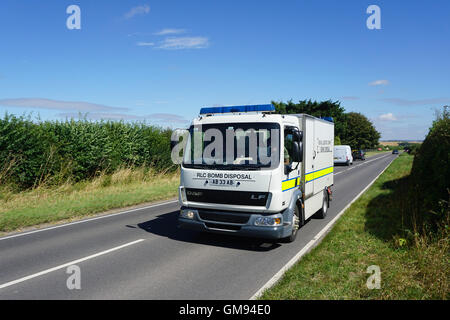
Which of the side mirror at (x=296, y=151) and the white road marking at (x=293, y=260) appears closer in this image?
the white road marking at (x=293, y=260)

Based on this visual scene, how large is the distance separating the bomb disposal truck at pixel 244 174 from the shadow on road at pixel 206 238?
0.52 m

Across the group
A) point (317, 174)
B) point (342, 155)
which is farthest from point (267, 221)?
point (342, 155)

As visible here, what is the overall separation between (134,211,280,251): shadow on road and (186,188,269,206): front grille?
1051 millimetres

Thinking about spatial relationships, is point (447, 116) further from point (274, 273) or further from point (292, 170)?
point (274, 273)

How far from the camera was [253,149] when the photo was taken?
269 inches

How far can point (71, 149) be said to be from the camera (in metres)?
15.9

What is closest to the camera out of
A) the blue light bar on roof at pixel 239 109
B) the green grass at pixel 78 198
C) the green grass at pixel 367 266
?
the green grass at pixel 367 266

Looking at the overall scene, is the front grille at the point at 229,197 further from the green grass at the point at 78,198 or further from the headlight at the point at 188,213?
the green grass at the point at 78,198

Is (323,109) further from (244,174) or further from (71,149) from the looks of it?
(244,174)

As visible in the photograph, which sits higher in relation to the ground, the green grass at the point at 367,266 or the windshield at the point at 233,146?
the windshield at the point at 233,146

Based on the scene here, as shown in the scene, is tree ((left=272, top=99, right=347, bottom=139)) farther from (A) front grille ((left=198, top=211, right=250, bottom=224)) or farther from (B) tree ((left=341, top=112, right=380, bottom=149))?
(A) front grille ((left=198, top=211, right=250, bottom=224))

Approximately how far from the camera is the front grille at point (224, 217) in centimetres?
673

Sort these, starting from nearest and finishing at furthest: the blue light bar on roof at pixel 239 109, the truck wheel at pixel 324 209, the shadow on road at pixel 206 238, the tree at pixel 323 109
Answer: the blue light bar on roof at pixel 239 109, the shadow on road at pixel 206 238, the truck wheel at pixel 324 209, the tree at pixel 323 109

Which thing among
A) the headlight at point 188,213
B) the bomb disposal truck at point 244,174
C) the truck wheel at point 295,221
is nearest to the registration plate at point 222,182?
the bomb disposal truck at point 244,174
